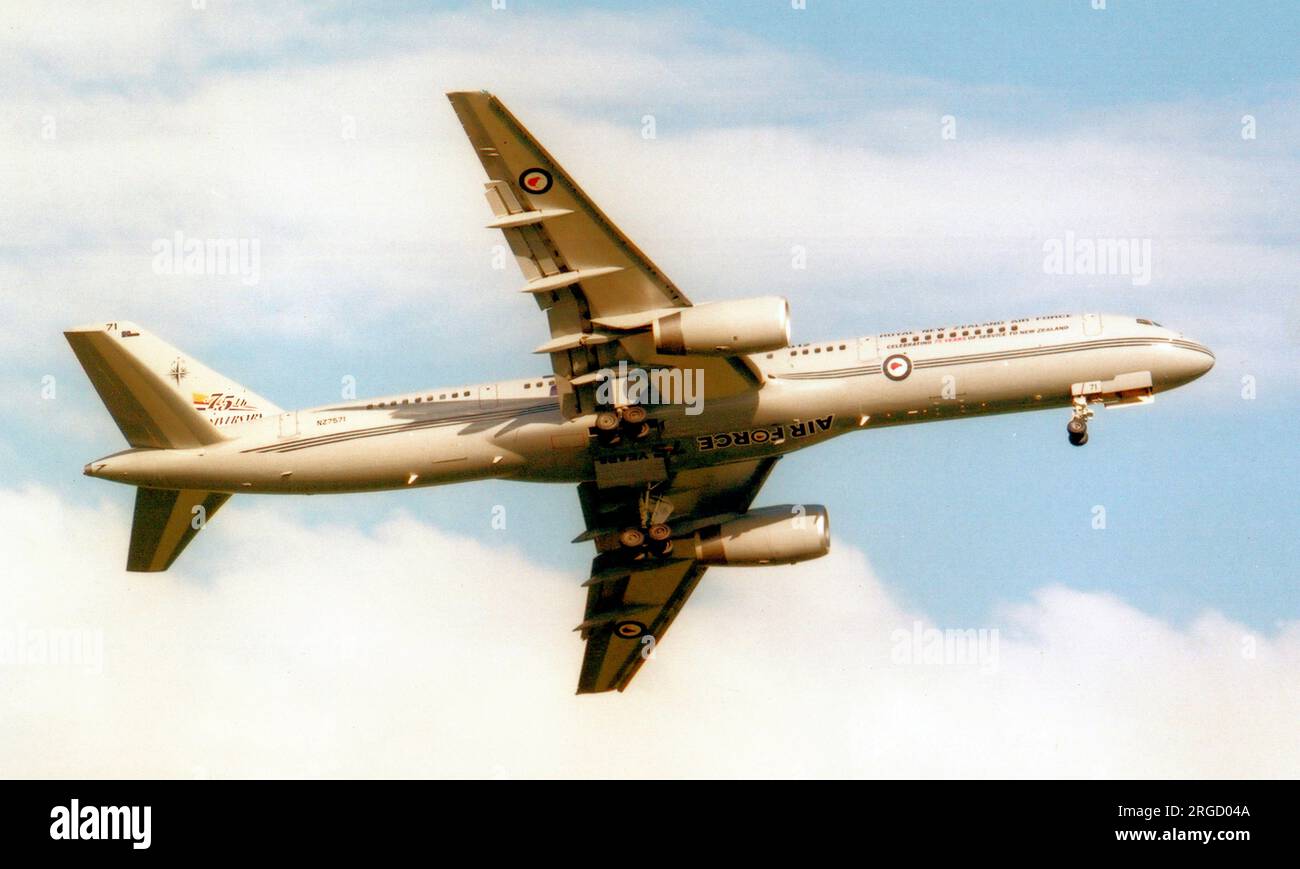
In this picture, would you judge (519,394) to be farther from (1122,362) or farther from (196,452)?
(1122,362)

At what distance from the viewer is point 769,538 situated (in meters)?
70.4

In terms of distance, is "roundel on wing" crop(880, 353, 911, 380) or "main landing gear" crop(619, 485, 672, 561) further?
"main landing gear" crop(619, 485, 672, 561)

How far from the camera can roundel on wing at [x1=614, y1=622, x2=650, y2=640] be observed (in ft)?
252

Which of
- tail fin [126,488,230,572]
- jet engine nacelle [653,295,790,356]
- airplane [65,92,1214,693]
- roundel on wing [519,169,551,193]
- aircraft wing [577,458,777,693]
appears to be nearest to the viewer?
roundel on wing [519,169,551,193]

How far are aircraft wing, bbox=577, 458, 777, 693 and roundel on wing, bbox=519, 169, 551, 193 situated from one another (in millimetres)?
13443

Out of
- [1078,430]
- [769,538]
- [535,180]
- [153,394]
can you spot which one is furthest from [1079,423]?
[153,394]

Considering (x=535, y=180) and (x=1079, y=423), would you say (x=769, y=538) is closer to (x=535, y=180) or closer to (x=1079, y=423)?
(x=1079, y=423)

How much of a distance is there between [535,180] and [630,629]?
2292cm

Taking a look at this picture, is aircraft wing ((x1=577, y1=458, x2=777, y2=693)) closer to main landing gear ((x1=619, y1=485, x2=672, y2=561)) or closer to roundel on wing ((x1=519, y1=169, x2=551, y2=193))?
main landing gear ((x1=619, y1=485, x2=672, y2=561))

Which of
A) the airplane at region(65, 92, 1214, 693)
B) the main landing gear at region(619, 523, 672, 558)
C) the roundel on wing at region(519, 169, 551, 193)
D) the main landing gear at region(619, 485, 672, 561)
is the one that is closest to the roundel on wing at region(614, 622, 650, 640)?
the main landing gear at region(619, 485, 672, 561)

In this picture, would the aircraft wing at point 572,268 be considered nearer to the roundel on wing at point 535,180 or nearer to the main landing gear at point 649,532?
the roundel on wing at point 535,180

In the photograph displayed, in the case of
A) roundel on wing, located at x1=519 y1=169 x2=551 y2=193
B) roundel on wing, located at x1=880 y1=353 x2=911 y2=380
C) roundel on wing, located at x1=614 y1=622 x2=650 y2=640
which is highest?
roundel on wing, located at x1=519 y1=169 x2=551 y2=193

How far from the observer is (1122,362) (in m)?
65.1

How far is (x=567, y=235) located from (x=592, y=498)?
43.1ft
